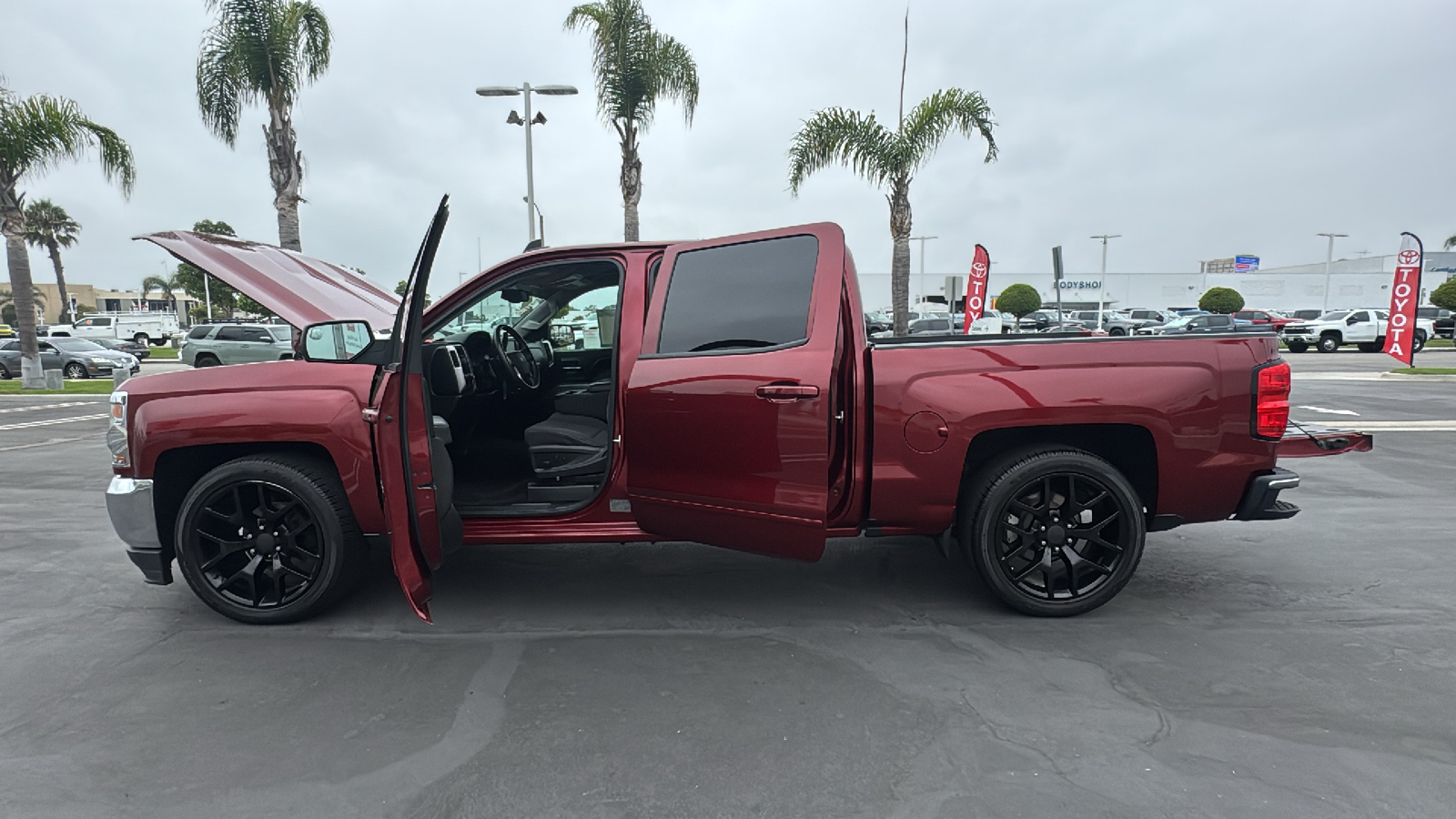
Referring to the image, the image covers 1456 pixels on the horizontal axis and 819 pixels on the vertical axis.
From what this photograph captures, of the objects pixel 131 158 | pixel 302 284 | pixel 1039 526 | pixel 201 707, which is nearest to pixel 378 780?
pixel 201 707

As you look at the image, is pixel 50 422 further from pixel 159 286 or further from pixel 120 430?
pixel 159 286

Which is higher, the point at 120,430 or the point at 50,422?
the point at 120,430

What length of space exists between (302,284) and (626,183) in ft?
48.6

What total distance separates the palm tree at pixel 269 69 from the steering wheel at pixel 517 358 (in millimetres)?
12148

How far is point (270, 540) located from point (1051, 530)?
3615 millimetres

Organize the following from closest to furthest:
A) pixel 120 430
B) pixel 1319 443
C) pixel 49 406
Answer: pixel 120 430
pixel 1319 443
pixel 49 406

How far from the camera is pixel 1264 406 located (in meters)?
3.54

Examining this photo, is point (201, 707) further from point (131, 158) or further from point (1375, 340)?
point (1375, 340)

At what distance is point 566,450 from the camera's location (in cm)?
427

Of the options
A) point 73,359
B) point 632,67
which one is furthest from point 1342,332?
point 73,359

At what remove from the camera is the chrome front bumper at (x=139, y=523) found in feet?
12.1

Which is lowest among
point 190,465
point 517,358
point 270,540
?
point 270,540

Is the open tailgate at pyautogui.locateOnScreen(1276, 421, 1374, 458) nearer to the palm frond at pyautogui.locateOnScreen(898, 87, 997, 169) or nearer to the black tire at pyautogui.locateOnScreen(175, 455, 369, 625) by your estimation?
the black tire at pyautogui.locateOnScreen(175, 455, 369, 625)

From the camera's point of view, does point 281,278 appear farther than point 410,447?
Yes
